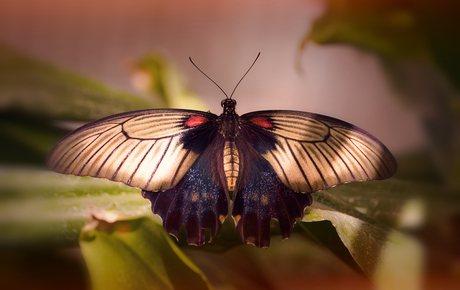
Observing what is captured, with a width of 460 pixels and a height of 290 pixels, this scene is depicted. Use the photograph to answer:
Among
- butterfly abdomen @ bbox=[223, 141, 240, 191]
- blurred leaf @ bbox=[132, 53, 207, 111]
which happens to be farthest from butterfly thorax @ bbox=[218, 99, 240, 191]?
blurred leaf @ bbox=[132, 53, 207, 111]

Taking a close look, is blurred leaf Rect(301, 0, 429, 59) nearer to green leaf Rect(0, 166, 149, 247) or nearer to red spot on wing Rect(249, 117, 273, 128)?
red spot on wing Rect(249, 117, 273, 128)

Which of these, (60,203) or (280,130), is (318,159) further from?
(60,203)

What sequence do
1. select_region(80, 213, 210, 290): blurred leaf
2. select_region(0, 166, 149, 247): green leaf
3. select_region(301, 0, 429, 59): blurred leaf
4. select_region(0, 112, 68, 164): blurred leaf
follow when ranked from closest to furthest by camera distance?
select_region(80, 213, 210, 290): blurred leaf < select_region(0, 166, 149, 247): green leaf < select_region(0, 112, 68, 164): blurred leaf < select_region(301, 0, 429, 59): blurred leaf

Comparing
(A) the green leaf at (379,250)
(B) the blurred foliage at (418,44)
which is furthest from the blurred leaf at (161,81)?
(A) the green leaf at (379,250)

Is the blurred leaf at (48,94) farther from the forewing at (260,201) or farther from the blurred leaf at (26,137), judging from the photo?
the forewing at (260,201)

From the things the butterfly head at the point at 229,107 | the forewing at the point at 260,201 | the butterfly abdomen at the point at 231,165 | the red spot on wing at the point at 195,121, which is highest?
the butterfly head at the point at 229,107

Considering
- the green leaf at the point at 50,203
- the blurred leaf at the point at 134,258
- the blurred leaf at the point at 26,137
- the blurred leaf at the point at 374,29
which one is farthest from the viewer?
the blurred leaf at the point at 374,29

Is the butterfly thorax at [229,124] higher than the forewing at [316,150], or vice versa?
the butterfly thorax at [229,124]

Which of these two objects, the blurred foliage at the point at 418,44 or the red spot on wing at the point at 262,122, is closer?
the red spot on wing at the point at 262,122

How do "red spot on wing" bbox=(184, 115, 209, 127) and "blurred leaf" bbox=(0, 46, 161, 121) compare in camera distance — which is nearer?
"red spot on wing" bbox=(184, 115, 209, 127)
